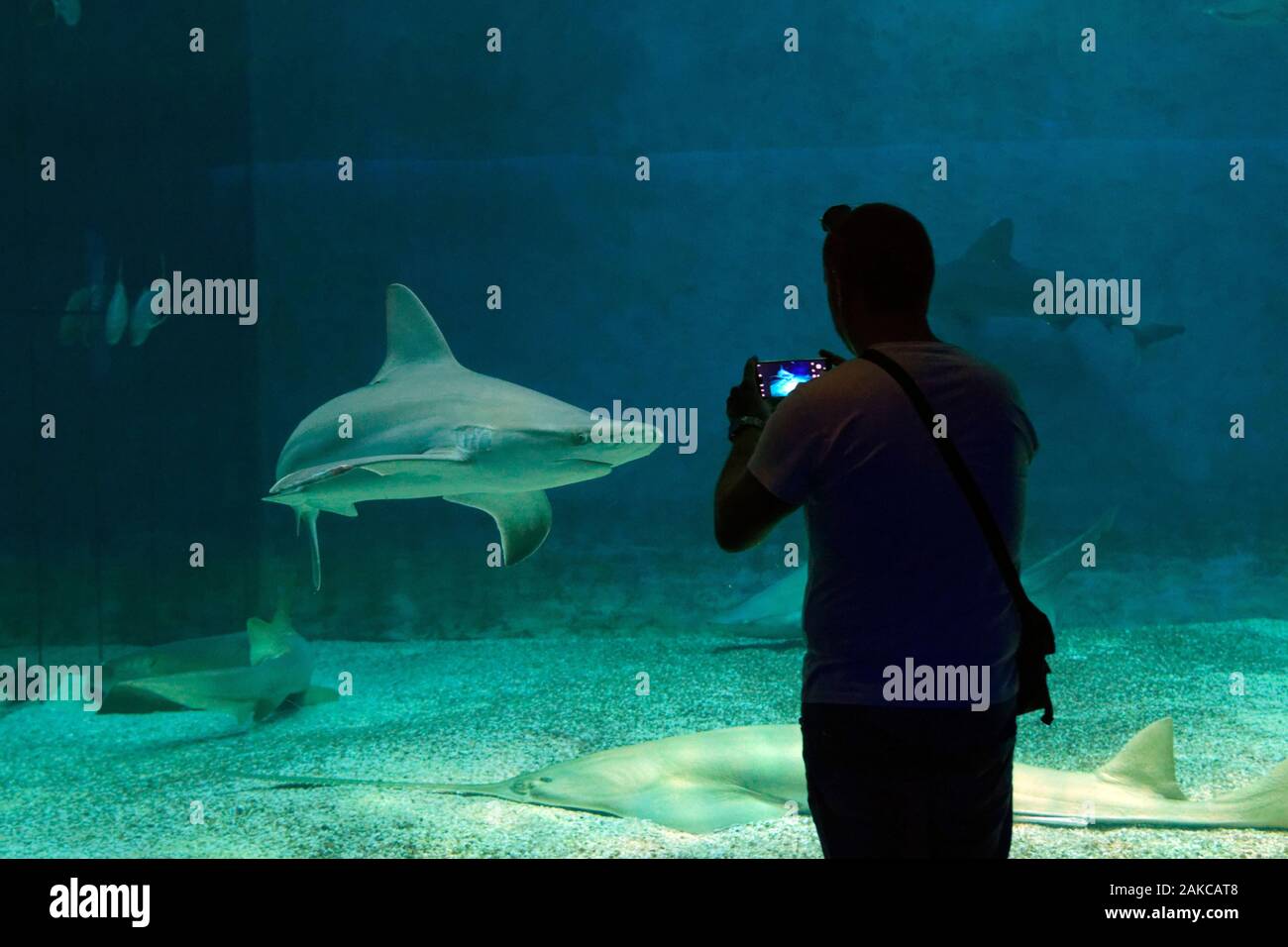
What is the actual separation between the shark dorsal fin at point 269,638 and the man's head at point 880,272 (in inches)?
184

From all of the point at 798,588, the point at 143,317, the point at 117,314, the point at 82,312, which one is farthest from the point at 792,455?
the point at 82,312

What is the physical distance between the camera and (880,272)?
1.75 meters

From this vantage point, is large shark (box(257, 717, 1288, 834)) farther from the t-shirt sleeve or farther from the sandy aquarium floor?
the t-shirt sleeve

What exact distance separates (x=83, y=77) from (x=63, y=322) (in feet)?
9.73

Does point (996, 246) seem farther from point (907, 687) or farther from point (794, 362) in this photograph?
point (907, 687)

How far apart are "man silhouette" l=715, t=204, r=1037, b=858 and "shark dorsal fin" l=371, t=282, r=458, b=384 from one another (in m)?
3.77

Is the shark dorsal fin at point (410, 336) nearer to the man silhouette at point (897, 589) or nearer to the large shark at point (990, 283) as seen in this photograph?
the man silhouette at point (897, 589)

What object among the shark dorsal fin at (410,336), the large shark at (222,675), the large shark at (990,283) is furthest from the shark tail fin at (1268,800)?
the large shark at (990,283)

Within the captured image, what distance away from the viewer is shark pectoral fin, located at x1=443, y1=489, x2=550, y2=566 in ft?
16.6

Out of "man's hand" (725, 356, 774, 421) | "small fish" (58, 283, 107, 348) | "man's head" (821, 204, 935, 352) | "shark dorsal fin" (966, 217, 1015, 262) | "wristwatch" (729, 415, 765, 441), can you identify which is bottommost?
"wristwatch" (729, 415, 765, 441)

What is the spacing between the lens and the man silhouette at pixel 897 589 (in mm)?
1599

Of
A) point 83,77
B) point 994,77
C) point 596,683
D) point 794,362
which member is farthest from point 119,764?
point 994,77

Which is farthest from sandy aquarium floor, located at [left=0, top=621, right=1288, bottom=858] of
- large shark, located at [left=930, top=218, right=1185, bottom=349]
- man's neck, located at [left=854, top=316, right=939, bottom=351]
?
large shark, located at [left=930, top=218, right=1185, bottom=349]

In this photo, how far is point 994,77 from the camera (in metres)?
11.7
